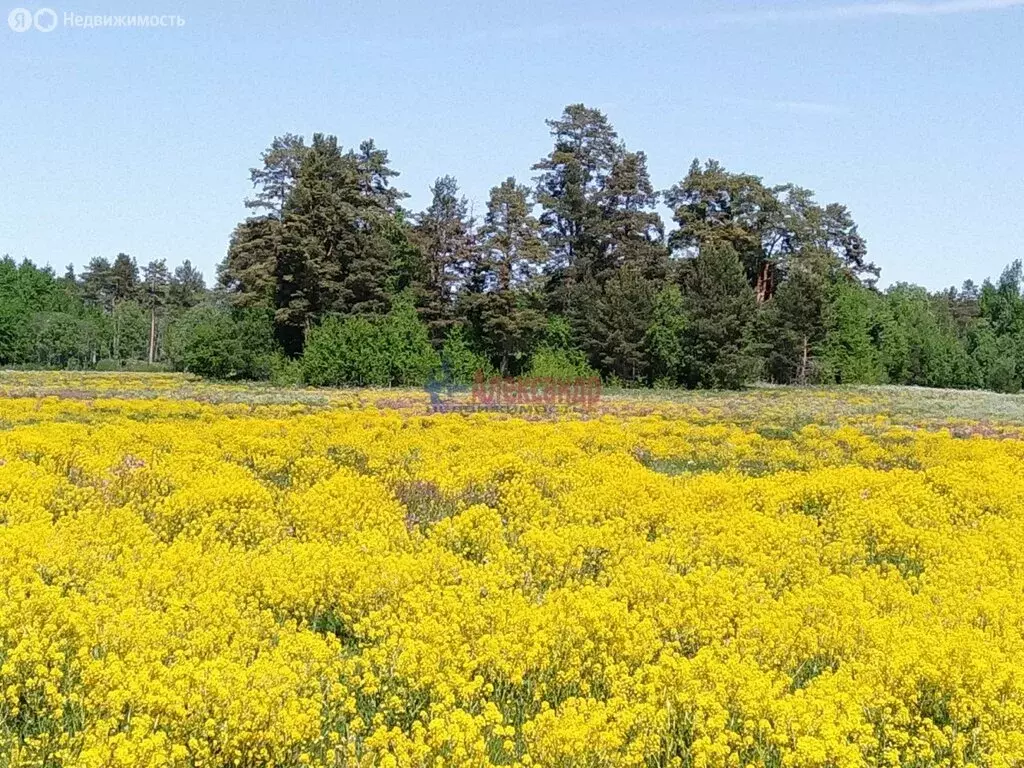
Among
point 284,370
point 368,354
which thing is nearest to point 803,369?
point 368,354

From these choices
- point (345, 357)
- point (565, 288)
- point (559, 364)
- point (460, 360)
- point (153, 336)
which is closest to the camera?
point (345, 357)

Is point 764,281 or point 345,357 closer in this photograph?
point 345,357

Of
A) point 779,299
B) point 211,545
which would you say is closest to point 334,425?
point 211,545

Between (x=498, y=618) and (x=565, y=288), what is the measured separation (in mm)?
60721

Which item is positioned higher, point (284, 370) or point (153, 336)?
point (153, 336)

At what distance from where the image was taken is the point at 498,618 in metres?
5.88

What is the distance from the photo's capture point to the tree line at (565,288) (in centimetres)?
5631

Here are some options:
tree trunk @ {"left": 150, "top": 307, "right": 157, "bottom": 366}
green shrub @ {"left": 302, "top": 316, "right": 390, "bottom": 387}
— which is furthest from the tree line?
tree trunk @ {"left": 150, "top": 307, "right": 157, "bottom": 366}

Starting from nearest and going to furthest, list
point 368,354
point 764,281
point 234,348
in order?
point 368,354 < point 234,348 < point 764,281

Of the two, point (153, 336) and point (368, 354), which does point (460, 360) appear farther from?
point (153, 336)

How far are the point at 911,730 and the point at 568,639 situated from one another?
2064mm

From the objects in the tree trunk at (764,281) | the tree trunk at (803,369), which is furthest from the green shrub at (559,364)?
the tree trunk at (764,281)

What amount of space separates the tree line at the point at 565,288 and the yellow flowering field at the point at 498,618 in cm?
4373

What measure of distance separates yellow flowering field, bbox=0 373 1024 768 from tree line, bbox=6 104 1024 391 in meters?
43.7
